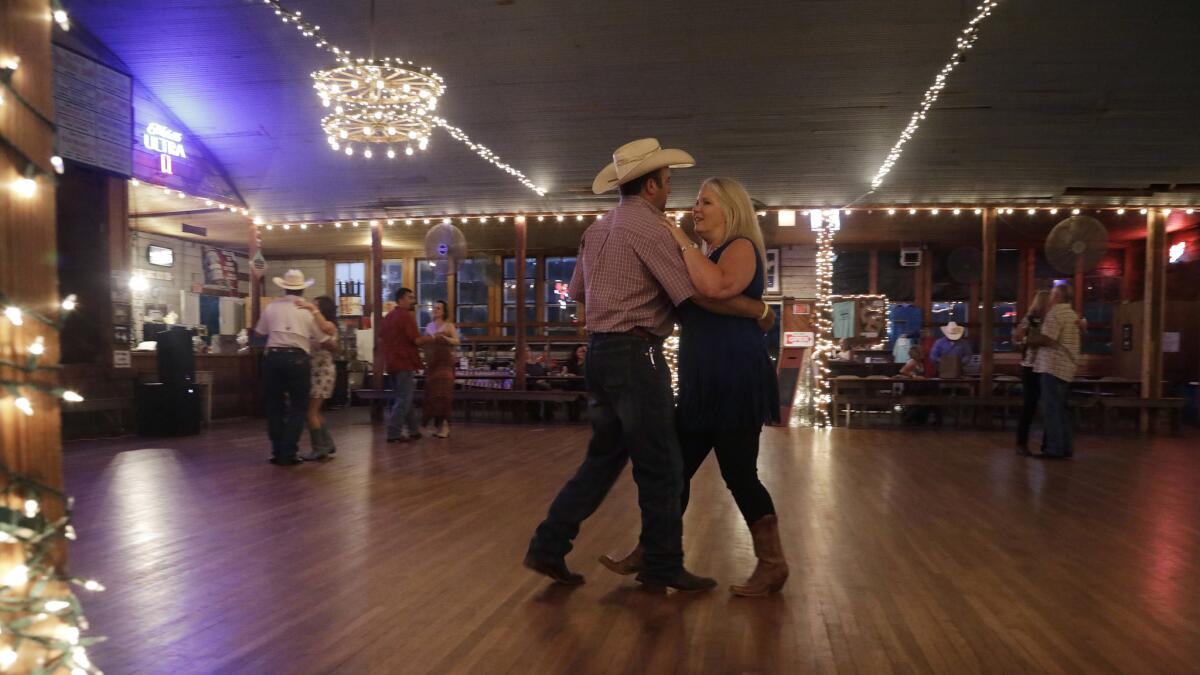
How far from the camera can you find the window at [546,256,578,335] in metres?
15.2

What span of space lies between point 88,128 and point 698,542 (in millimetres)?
7226

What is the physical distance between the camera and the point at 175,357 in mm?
8781

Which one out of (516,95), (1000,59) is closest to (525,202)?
(516,95)

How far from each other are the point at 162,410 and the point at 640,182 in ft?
23.9

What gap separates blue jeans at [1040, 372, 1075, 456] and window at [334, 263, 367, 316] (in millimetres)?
12599

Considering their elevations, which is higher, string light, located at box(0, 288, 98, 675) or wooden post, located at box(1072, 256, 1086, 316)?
wooden post, located at box(1072, 256, 1086, 316)

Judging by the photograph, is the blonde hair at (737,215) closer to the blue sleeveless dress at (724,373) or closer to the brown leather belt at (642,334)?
the blue sleeveless dress at (724,373)

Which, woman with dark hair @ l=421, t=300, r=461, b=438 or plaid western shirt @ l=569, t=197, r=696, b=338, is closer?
plaid western shirt @ l=569, t=197, r=696, b=338

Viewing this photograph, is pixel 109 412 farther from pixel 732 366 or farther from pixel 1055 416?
pixel 1055 416

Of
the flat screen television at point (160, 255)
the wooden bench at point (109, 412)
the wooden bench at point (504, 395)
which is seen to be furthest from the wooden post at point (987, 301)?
the flat screen television at point (160, 255)

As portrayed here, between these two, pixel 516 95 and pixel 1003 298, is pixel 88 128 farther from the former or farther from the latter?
pixel 1003 298

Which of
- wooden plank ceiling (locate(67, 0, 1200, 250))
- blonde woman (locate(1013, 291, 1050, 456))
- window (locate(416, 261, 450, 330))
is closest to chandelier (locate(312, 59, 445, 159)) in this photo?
wooden plank ceiling (locate(67, 0, 1200, 250))

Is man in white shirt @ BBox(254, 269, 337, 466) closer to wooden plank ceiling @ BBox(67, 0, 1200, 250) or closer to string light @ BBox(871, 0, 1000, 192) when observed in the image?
wooden plank ceiling @ BBox(67, 0, 1200, 250)

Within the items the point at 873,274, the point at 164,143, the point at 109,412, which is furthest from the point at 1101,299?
the point at 109,412
